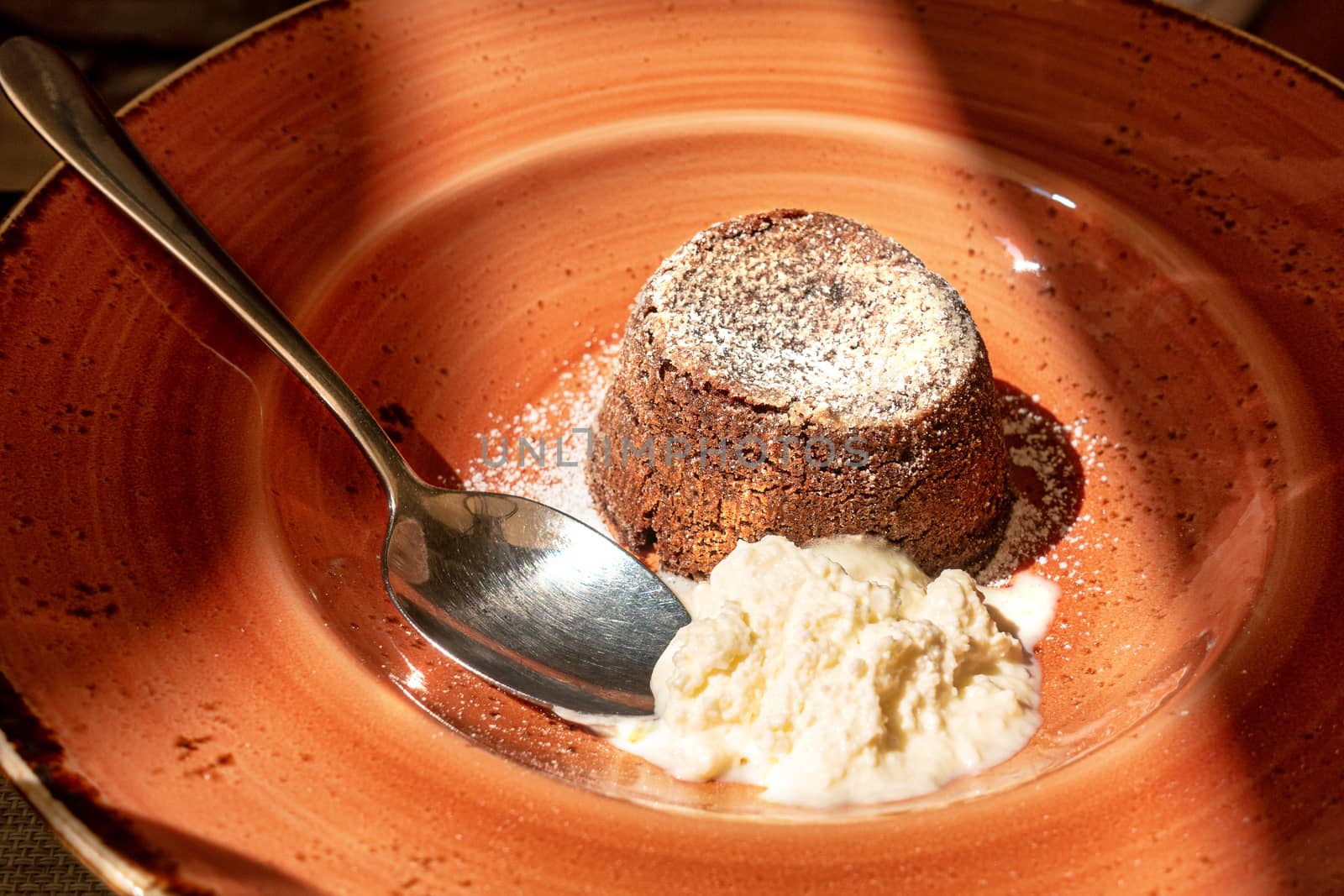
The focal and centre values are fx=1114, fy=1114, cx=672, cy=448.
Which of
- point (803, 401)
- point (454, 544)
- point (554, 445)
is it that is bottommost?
point (454, 544)

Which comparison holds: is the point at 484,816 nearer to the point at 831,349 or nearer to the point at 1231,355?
the point at 831,349

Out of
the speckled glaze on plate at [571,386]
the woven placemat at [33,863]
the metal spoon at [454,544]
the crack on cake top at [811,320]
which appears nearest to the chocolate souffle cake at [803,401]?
the crack on cake top at [811,320]

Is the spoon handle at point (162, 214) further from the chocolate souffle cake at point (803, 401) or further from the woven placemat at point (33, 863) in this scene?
the woven placemat at point (33, 863)

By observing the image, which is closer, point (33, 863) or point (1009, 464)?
point (33, 863)

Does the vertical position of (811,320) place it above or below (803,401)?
above

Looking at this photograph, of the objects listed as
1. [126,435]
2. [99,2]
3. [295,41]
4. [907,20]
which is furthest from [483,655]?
[99,2]

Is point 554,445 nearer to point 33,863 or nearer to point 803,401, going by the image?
point 803,401

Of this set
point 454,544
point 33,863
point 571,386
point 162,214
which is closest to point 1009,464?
point 571,386
